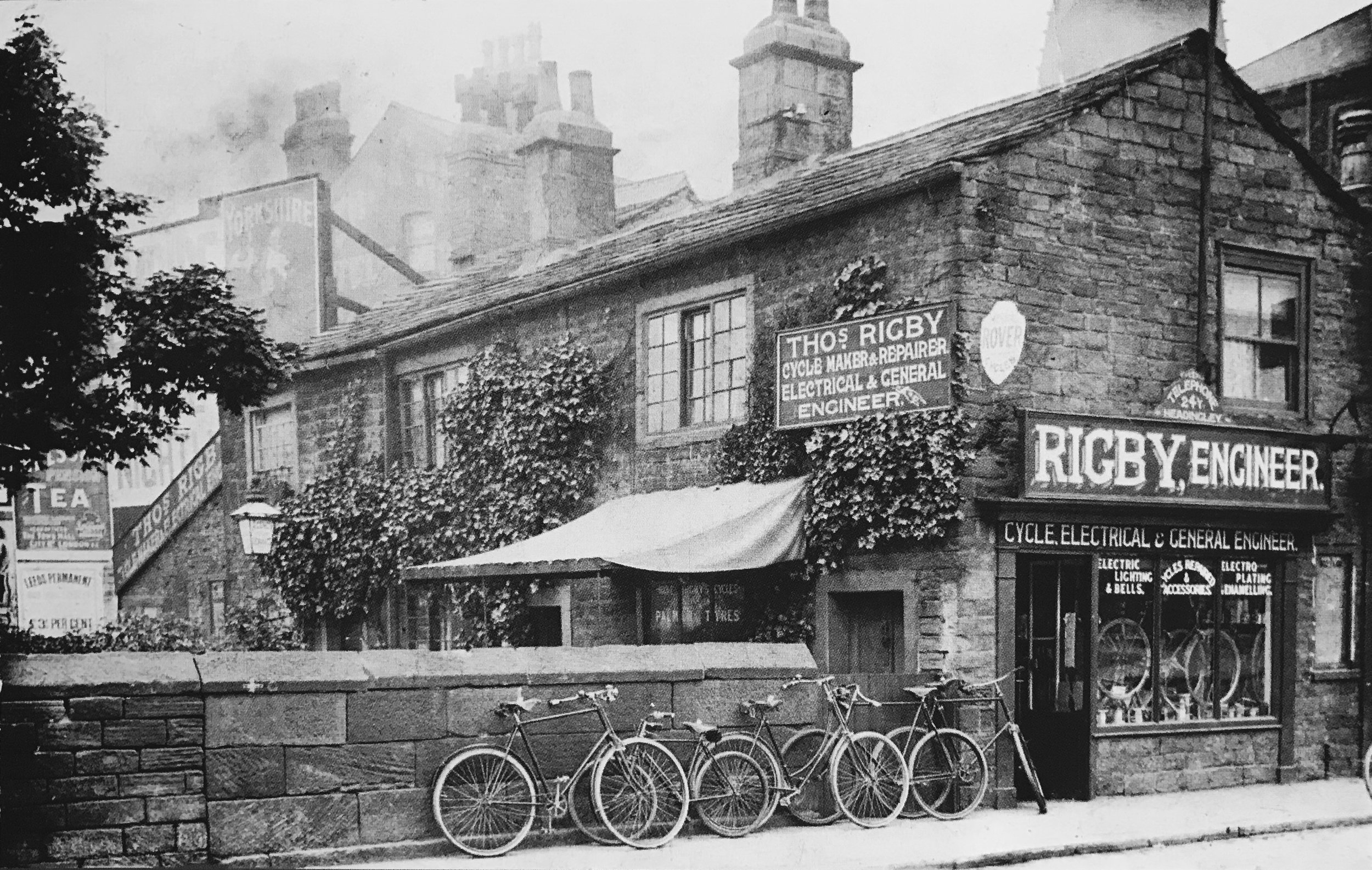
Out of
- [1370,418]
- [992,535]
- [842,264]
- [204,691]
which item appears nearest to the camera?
[204,691]

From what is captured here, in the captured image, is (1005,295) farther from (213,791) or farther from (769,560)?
(213,791)

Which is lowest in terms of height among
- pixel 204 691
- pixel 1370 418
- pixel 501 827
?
pixel 501 827

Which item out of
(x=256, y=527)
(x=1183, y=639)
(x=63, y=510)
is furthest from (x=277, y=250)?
(x=1183, y=639)

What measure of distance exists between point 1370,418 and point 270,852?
11420 millimetres

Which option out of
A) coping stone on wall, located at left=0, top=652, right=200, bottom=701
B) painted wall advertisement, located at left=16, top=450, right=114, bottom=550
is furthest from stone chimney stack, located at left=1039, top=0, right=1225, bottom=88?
painted wall advertisement, located at left=16, top=450, right=114, bottom=550

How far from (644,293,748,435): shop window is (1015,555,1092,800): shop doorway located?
10.8 ft

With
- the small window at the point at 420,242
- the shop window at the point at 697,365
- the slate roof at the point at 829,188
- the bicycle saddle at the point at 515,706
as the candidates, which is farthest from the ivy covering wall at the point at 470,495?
the bicycle saddle at the point at 515,706

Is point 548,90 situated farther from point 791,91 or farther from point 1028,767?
point 1028,767

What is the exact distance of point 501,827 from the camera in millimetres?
8984

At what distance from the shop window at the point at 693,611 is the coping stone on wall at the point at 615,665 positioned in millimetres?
3652

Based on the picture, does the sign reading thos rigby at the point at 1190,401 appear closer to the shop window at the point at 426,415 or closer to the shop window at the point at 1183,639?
the shop window at the point at 1183,639

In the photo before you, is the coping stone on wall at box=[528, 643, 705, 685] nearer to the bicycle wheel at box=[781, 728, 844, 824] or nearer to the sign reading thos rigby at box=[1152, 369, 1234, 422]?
the bicycle wheel at box=[781, 728, 844, 824]

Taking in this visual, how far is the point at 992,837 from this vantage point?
1005cm

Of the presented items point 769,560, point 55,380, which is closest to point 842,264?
point 769,560
